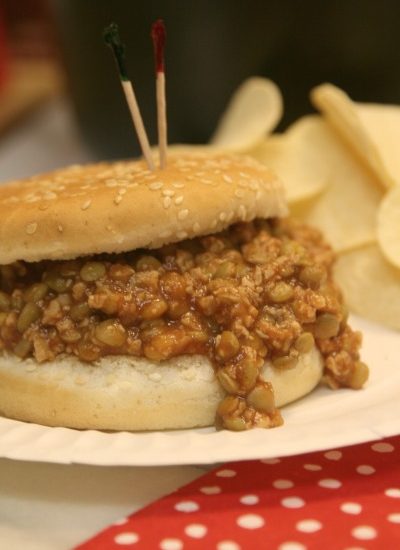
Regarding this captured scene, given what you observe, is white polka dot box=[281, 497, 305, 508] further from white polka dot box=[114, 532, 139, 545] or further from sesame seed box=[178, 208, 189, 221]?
sesame seed box=[178, 208, 189, 221]

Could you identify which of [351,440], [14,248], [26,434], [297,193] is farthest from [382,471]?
[297,193]

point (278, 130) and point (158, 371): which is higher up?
point (278, 130)

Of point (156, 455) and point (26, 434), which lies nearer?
point (156, 455)

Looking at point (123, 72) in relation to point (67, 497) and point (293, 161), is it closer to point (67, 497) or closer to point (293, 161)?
point (67, 497)

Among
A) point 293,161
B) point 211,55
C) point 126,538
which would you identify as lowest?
point 126,538

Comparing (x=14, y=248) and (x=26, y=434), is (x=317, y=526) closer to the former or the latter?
(x=26, y=434)

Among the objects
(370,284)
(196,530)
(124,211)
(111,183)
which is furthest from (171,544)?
(370,284)

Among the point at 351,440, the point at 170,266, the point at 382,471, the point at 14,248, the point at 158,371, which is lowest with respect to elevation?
the point at 382,471
